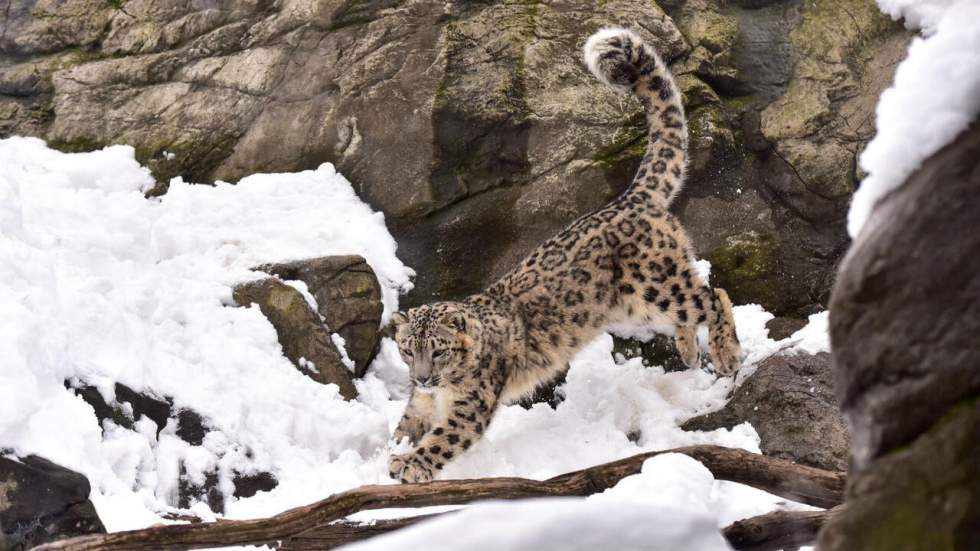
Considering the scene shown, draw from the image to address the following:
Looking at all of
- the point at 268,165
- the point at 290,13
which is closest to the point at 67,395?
the point at 268,165

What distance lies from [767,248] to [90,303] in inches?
201

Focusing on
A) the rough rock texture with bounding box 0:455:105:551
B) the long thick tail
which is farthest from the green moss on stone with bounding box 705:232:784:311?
the rough rock texture with bounding box 0:455:105:551

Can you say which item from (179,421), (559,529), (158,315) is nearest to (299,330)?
(158,315)

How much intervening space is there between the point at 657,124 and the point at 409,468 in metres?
3.16

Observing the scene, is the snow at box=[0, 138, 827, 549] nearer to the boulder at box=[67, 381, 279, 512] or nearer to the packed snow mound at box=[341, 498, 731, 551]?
the boulder at box=[67, 381, 279, 512]

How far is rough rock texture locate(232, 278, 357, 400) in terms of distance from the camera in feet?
25.0

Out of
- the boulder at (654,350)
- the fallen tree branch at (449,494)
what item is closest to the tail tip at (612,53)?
the boulder at (654,350)

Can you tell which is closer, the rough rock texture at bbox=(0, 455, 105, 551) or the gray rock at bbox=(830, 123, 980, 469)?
the gray rock at bbox=(830, 123, 980, 469)

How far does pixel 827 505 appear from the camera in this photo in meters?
4.92

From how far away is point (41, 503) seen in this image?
547 centimetres

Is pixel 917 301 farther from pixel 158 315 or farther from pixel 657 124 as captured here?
pixel 158 315

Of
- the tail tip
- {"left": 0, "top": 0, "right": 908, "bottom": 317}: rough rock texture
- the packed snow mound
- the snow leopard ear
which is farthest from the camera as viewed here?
{"left": 0, "top": 0, "right": 908, "bottom": 317}: rough rock texture

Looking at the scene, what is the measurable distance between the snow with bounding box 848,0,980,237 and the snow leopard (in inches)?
189

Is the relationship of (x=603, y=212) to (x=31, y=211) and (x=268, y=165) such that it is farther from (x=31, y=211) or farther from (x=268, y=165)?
(x=31, y=211)
